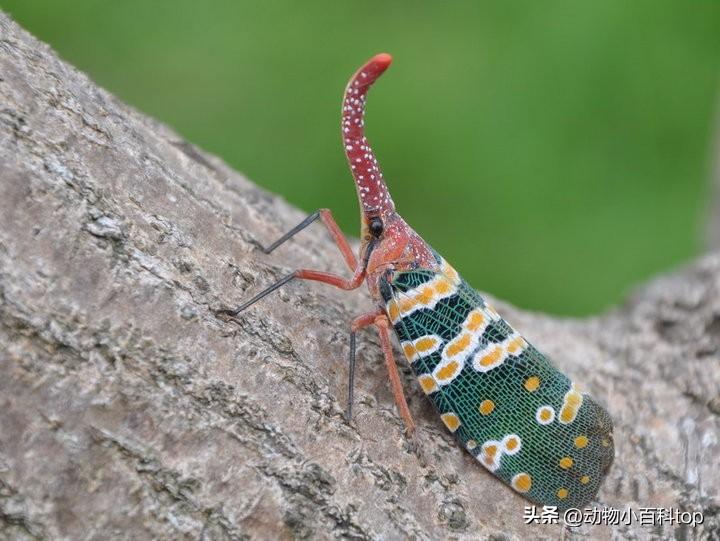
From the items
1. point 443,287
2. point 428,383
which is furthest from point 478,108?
point 428,383

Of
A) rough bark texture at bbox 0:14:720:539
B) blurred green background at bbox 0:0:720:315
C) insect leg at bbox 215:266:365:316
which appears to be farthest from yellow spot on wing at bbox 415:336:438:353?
blurred green background at bbox 0:0:720:315

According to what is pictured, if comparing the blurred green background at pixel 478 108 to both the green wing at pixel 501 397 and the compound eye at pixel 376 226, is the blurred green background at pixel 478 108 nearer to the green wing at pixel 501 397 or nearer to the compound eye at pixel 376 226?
the compound eye at pixel 376 226

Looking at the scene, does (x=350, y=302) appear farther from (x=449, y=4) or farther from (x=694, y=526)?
(x=449, y=4)

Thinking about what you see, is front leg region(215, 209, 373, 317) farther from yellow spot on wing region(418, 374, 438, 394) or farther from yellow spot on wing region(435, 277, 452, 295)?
yellow spot on wing region(418, 374, 438, 394)

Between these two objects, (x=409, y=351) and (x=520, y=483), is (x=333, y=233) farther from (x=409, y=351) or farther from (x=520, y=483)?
(x=520, y=483)

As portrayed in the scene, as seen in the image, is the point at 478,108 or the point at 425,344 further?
the point at 478,108

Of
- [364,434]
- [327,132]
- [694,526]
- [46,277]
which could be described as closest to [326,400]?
[364,434]

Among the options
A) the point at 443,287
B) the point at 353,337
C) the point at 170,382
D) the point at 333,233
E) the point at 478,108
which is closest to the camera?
the point at 170,382

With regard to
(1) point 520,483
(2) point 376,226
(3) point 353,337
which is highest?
(2) point 376,226
